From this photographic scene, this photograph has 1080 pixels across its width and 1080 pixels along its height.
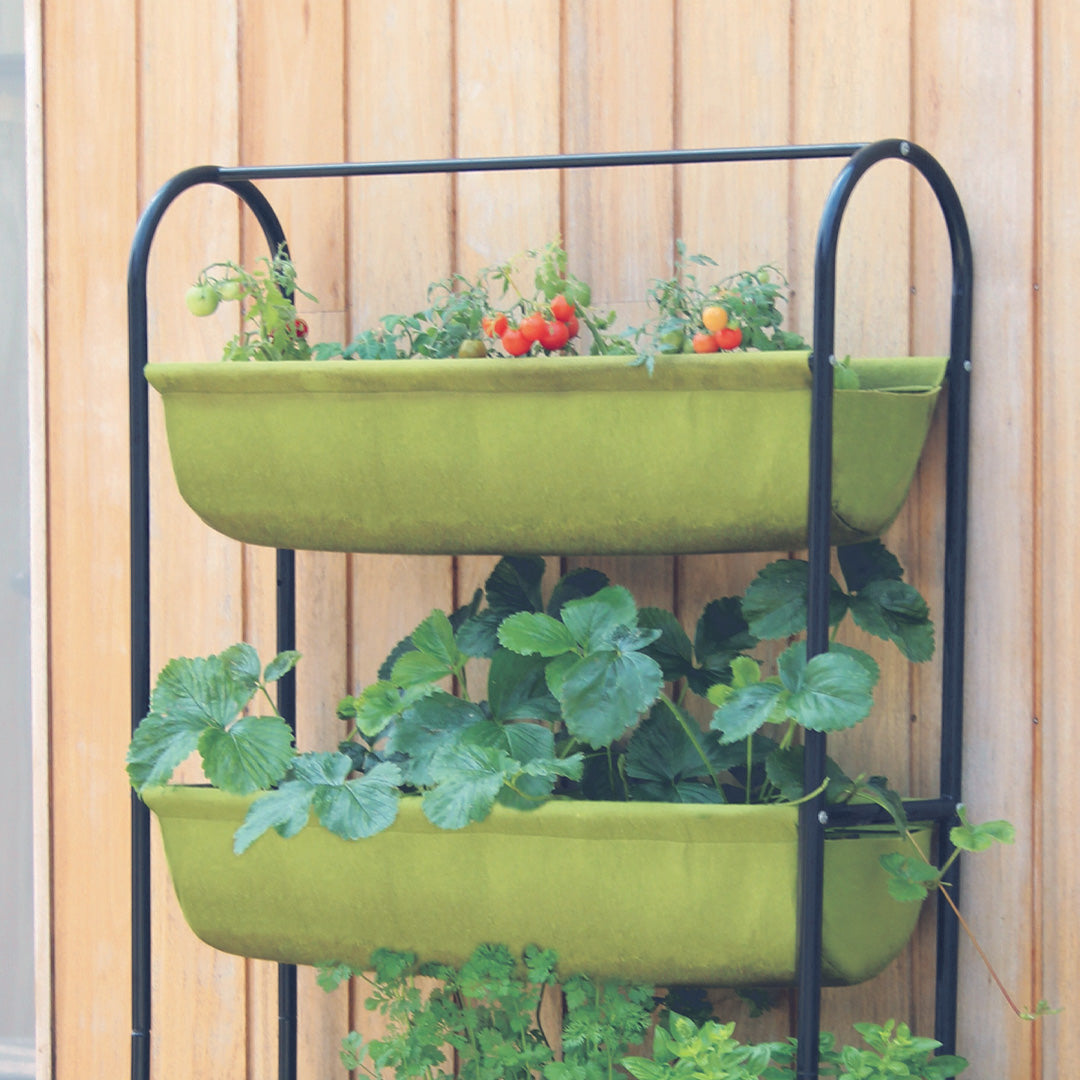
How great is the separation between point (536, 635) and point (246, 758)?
0.95ft

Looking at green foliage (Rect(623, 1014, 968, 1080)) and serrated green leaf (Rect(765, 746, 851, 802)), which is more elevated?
serrated green leaf (Rect(765, 746, 851, 802))

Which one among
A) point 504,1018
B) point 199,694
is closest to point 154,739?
point 199,694

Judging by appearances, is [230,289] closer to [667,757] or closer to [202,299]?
[202,299]

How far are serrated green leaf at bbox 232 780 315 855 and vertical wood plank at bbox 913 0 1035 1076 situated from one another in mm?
680

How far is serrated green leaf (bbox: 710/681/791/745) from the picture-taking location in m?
1.00

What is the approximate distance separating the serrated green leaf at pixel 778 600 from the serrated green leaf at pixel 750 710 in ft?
0.35

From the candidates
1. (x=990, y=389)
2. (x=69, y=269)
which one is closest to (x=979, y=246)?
(x=990, y=389)

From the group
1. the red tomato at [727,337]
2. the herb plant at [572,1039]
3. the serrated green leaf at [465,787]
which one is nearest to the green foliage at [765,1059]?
the herb plant at [572,1039]

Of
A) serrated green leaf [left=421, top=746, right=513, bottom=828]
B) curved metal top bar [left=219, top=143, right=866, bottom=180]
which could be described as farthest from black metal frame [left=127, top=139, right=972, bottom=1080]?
serrated green leaf [left=421, top=746, right=513, bottom=828]

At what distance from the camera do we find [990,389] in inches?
49.4

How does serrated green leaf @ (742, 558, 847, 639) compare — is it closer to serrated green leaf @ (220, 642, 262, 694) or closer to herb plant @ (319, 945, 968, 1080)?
herb plant @ (319, 945, 968, 1080)

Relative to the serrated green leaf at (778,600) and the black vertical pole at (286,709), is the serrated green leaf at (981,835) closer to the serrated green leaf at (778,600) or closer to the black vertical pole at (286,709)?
the serrated green leaf at (778,600)

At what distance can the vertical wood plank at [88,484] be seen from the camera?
147 centimetres

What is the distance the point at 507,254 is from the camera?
1.36 metres
